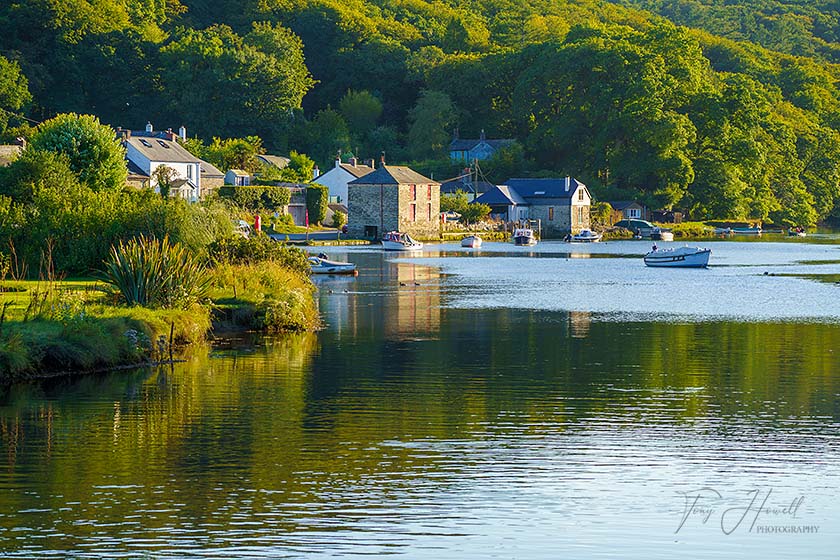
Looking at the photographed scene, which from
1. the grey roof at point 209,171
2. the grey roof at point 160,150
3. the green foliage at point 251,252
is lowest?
the green foliage at point 251,252

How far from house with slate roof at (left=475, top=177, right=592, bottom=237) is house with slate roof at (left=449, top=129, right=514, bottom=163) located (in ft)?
61.7

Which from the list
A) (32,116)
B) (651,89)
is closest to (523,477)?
(651,89)

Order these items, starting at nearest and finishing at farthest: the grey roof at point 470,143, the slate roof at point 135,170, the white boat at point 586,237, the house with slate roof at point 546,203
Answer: the slate roof at point 135,170 < the white boat at point 586,237 < the house with slate roof at point 546,203 < the grey roof at point 470,143

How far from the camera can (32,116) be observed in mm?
147375

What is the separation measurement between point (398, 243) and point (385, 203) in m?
11.6

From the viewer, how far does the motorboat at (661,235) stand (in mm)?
130500

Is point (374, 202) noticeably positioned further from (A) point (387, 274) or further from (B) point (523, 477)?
(B) point (523, 477)

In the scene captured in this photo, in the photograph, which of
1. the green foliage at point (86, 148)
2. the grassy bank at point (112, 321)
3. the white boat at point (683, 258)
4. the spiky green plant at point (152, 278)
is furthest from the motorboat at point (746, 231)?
→ the spiky green plant at point (152, 278)

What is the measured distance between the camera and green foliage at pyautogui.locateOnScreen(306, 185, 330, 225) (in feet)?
380

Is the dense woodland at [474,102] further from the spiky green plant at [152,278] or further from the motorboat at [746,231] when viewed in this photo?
the spiky green plant at [152,278]

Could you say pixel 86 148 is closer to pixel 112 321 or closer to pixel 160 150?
pixel 112 321

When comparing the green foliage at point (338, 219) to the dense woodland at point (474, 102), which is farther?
the dense woodland at point (474, 102)

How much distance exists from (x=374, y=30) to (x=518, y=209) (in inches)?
1997

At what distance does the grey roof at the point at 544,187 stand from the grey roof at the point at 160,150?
4125 centimetres
